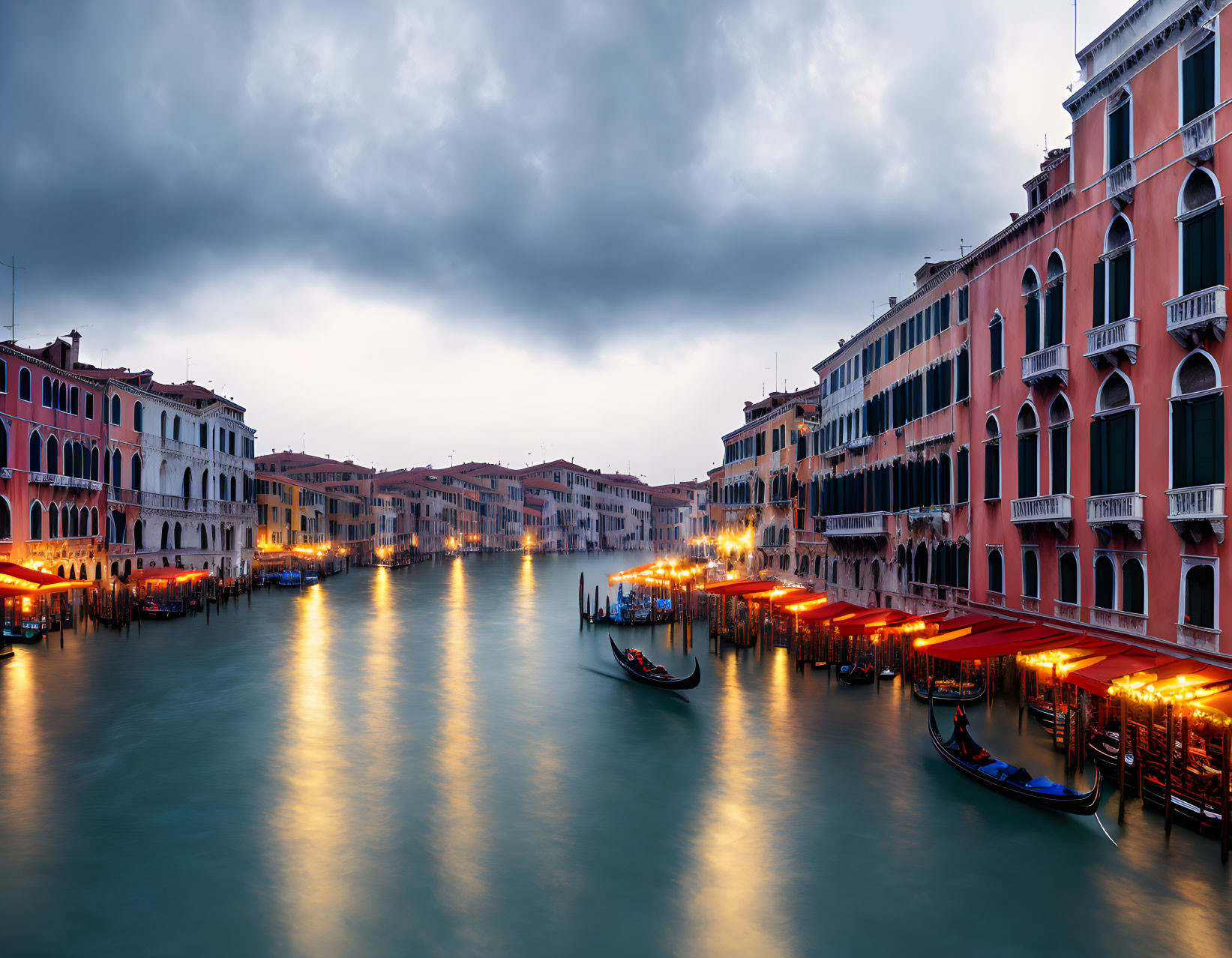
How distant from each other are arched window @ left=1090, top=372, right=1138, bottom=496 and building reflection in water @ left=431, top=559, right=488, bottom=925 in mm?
11904

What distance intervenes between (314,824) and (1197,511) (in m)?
14.0

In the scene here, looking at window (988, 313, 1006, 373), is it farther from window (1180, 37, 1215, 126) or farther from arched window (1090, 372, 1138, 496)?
window (1180, 37, 1215, 126)

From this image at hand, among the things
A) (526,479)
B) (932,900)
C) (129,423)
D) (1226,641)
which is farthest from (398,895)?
(526,479)

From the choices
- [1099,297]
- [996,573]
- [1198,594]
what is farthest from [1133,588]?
[1099,297]

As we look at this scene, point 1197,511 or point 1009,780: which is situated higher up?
point 1197,511

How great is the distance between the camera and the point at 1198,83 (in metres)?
13.8

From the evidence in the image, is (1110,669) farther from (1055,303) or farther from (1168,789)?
(1055,303)

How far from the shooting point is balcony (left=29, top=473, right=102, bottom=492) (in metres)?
29.8

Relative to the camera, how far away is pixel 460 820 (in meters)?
13.8

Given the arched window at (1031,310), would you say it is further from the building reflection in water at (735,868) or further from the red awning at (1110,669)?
the building reflection in water at (735,868)

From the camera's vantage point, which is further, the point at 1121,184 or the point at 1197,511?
the point at 1121,184

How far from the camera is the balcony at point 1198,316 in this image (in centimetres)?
1291

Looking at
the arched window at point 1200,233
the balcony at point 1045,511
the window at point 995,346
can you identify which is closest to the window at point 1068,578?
the balcony at point 1045,511

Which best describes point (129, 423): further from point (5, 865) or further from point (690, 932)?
point (690, 932)
